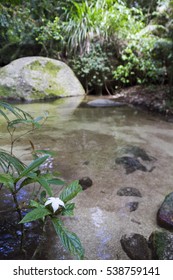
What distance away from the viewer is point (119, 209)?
5.07 feet

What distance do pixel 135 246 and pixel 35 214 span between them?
67cm

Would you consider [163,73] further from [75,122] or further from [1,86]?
[1,86]

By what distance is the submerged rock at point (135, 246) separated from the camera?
3.82 feet

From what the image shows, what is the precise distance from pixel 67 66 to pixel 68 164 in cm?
503

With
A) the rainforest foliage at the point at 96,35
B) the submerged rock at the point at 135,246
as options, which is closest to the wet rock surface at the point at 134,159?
the submerged rock at the point at 135,246

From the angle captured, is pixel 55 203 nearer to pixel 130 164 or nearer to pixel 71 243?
pixel 71 243

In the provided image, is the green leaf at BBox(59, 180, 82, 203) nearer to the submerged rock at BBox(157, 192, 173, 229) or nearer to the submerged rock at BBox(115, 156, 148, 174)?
the submerged rock at BBox(157, 192, 173, 229)

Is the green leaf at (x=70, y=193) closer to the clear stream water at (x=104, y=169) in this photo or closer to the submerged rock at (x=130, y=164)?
the clear stream water at (x=104, y=169)

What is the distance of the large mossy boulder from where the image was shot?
5.67m

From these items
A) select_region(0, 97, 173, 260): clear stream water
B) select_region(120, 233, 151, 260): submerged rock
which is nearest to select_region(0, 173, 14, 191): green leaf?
select_region(0, 97, 173, 260): clear stream water

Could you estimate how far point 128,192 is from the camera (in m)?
1.74

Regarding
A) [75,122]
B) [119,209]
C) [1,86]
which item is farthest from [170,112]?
[1,86]

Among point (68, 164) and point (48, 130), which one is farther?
point (48, 130)

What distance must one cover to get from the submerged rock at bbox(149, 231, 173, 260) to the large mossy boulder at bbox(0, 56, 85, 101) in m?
4.99
